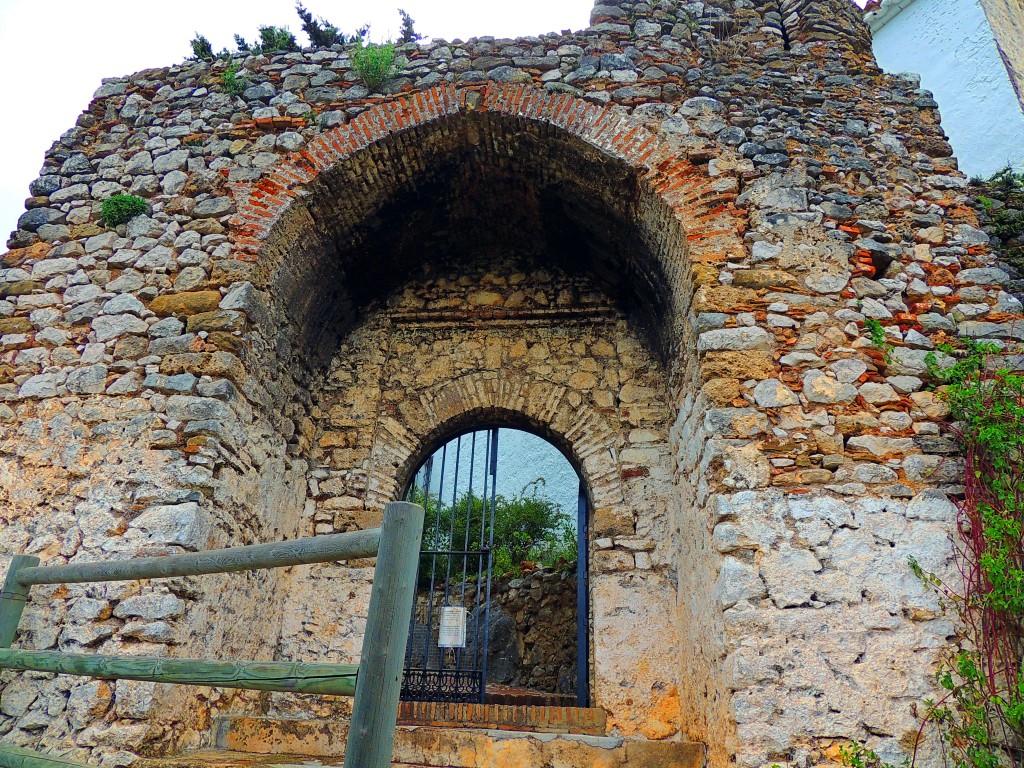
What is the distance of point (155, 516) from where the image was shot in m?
3.36

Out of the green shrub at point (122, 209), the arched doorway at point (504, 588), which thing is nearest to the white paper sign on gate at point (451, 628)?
the arched doorway at point (504, 588)

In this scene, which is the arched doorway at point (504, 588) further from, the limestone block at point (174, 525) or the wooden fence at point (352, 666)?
the wooden fence at point (352, 666)

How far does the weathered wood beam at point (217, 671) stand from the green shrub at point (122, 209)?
9.32 feet

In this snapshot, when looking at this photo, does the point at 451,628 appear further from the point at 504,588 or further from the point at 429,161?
the point at 504,588

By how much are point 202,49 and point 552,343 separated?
127 inches

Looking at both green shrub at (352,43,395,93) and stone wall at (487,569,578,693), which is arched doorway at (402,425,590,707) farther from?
green shrub at (352,43,395,93)

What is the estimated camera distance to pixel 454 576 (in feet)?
28.7

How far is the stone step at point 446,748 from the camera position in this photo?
3246 millimetres

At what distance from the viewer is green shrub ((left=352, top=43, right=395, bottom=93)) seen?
4.43 meters

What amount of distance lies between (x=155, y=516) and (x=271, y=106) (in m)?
2.68

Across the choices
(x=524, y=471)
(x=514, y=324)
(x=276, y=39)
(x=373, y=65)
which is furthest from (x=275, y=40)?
(x=524, y=471)

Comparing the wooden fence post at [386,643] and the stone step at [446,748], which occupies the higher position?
the wooden fence post at [386,643]

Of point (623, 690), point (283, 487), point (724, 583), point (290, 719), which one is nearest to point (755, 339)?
point (724, 583)

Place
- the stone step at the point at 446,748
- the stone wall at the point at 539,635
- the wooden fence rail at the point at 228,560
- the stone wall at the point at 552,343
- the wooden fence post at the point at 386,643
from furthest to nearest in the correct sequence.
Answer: the stone wall at the point at 539,635 < the stone step at the point at 446,748 < the stone wall at the point at 552,343 < the wooden fence rail at the point at 228,560 < the wooden fence post at the point at 386,643
